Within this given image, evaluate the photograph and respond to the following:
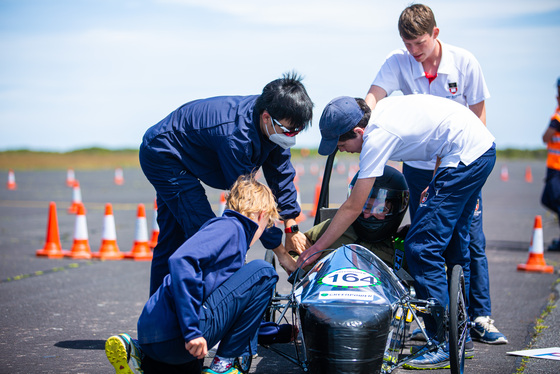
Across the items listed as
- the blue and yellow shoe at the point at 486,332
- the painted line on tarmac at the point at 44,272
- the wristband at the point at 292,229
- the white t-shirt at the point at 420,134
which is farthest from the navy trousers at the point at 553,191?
the painted line on tarmac at the point at 44,272

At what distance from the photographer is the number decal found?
3.38m

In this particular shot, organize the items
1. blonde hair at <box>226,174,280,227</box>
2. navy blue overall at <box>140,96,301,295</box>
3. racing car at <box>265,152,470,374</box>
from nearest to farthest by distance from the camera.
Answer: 1. racing car at <box>265,152,470,374</box>
2. blonde hair at <box>226,174,280,227</box>
3. navy blue overall at <box>140,96,301,295</box>

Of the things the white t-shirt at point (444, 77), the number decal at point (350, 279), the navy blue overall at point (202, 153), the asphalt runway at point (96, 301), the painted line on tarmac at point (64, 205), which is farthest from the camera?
the painted line on tarmac at point (64, 205)

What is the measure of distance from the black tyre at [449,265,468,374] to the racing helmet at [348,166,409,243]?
667mm

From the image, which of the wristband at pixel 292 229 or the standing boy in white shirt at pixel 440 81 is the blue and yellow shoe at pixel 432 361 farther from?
the wristband at pixel 292 229

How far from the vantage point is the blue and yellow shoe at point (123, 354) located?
3244mm

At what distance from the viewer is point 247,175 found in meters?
3.83

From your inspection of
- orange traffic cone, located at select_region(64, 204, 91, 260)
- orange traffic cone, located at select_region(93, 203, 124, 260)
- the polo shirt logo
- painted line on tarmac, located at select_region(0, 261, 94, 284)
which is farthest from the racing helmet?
orange traffic cone, located at select_region(64, 204, 91, 260)

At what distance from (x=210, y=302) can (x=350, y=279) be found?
754mm

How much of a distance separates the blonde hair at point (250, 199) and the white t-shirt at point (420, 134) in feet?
2.00

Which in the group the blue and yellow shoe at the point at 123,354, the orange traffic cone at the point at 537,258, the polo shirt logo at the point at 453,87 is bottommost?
the orange traffic cone at the point at 537,258

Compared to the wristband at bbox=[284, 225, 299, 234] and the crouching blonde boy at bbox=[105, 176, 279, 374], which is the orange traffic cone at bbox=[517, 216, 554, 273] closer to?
the wristband at bbox=[284, 225, 299, 234]

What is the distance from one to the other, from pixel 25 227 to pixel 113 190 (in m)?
11.1

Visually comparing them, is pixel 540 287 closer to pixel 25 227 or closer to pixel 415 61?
pixel 415 61
